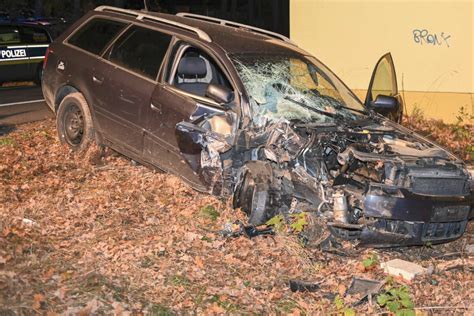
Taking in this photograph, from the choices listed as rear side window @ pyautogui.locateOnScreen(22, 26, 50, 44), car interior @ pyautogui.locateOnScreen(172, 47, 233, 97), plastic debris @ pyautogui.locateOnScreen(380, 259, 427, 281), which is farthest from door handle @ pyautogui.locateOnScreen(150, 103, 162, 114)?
rear side window @ pyautogui.locateOnScreen(22, 26, 50, 44)

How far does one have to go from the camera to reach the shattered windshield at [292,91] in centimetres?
721

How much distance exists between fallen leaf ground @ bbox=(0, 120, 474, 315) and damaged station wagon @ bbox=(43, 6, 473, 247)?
333 millimetres

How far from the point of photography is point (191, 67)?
789 centimetres

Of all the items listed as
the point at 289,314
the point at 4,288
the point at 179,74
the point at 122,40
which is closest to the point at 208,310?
the point at 289,314

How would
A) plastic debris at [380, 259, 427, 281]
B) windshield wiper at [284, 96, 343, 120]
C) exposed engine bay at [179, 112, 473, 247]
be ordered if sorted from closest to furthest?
plastic debris at [380, 259, 427, 281] < exposed engine bay at [179, 112, 473, 247] < windshield wiper at [284, 96, 343, 120]

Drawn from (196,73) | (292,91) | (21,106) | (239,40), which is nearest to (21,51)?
(21,106)

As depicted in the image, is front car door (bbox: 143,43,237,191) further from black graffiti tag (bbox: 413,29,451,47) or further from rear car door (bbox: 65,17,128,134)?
black graffiti tag (bbox: 413,29,451,47)

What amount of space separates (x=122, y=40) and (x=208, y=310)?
13.6ft

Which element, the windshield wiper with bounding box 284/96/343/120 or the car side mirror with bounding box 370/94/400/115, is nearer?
the windshield wiper with bounding box 284/96/343/120

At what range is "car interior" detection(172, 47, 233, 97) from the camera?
25.8 ft

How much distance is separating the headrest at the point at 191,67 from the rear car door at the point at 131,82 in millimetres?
231

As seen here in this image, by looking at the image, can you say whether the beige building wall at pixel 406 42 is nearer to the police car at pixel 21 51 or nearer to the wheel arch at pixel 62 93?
the wheel arch at pixel 62 93

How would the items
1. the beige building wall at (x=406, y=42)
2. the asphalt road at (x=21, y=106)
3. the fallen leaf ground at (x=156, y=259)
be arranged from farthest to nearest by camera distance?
the asphalt road at (x=21, y=106) < the beige building wall at (x=406, y=42) < the fallen leaf ground at (x=156, y=259)

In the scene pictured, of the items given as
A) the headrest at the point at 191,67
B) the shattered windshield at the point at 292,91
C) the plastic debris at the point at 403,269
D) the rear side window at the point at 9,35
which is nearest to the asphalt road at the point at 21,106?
the rear side window at the point at 9,35
